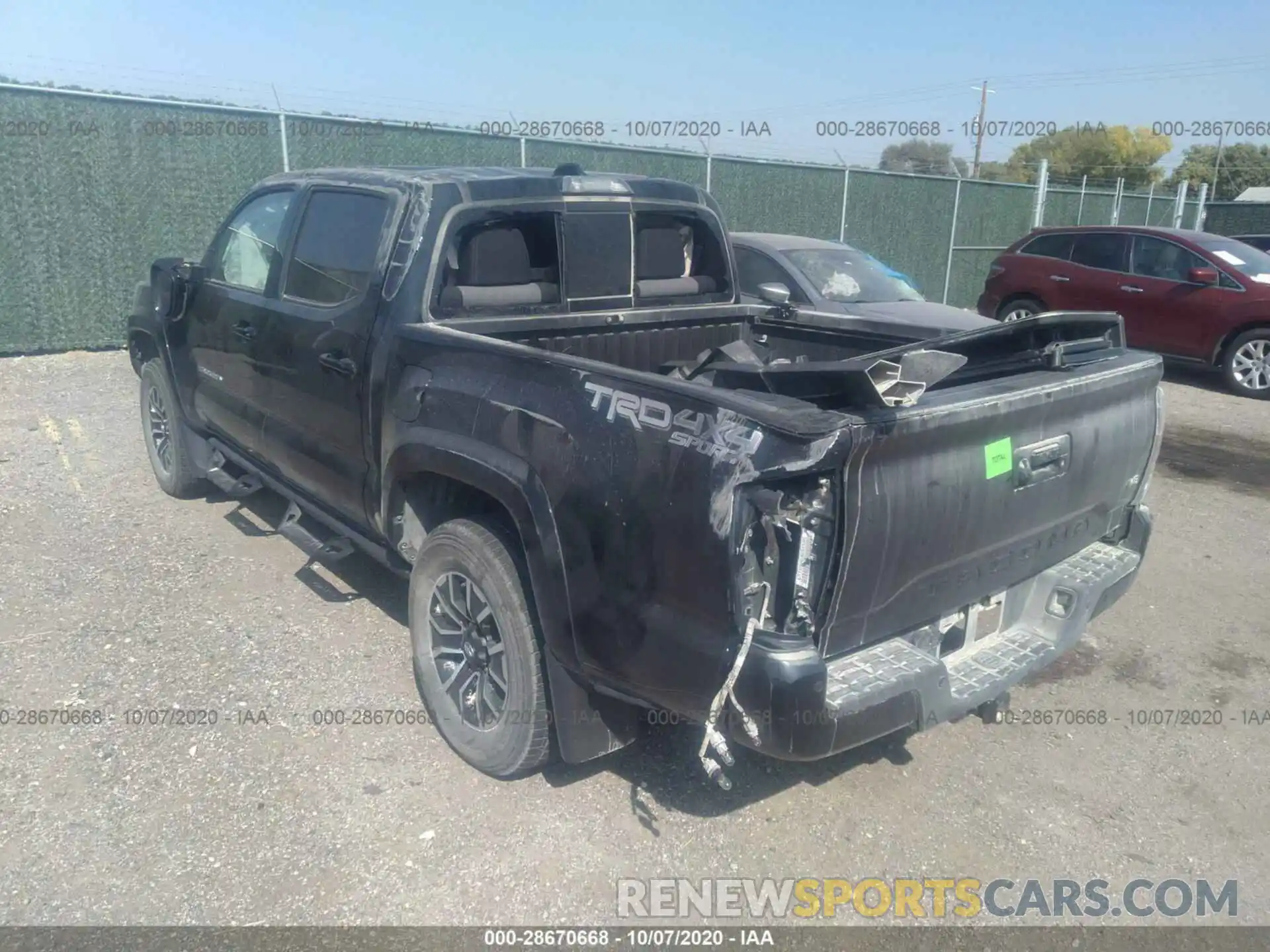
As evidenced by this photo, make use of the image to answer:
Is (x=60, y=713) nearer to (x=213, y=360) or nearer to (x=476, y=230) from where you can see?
(x=213, y=360)

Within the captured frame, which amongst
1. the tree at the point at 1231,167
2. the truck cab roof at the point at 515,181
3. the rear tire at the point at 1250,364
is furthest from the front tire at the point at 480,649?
the tree at the point at 1231,167

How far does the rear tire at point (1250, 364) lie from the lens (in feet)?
33.5

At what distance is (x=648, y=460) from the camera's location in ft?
8.02

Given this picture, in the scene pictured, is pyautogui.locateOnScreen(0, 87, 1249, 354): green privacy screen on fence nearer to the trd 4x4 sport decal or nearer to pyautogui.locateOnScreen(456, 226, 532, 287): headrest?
pyautogui.locateOnScreen(456, 226, 532, 287): headrest

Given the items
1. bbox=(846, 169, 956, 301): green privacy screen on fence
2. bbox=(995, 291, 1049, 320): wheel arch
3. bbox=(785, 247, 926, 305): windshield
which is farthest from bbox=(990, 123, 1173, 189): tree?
bbox=(785, 247, 926, 305): windshield

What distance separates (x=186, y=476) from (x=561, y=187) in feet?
10.9

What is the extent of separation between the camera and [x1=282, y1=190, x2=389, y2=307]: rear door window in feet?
12.2

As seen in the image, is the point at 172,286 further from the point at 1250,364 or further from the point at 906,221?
the point at 906,221

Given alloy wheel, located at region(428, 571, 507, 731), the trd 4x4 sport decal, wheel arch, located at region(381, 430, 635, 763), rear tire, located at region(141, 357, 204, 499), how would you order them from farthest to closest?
rear tire, located at region(141, 357, 204, 499), alloy wheel, located at region(428, 571, 507, 731), wheel arch, located at region(381, 430, 635, 763), the trd 4x4 sport decal

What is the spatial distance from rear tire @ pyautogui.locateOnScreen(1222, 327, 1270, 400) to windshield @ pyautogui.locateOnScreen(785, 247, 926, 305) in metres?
3.96

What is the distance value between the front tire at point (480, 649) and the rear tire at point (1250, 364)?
33.3ft

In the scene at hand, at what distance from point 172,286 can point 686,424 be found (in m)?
4.04

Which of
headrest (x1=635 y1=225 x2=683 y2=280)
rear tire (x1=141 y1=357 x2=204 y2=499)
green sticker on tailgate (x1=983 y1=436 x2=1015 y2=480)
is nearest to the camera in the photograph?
green sticker on tailgate (x1=983 y1=436 x2=1015 y2=480)

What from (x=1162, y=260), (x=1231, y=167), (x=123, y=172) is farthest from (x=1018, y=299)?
(x=1231, y=167)
